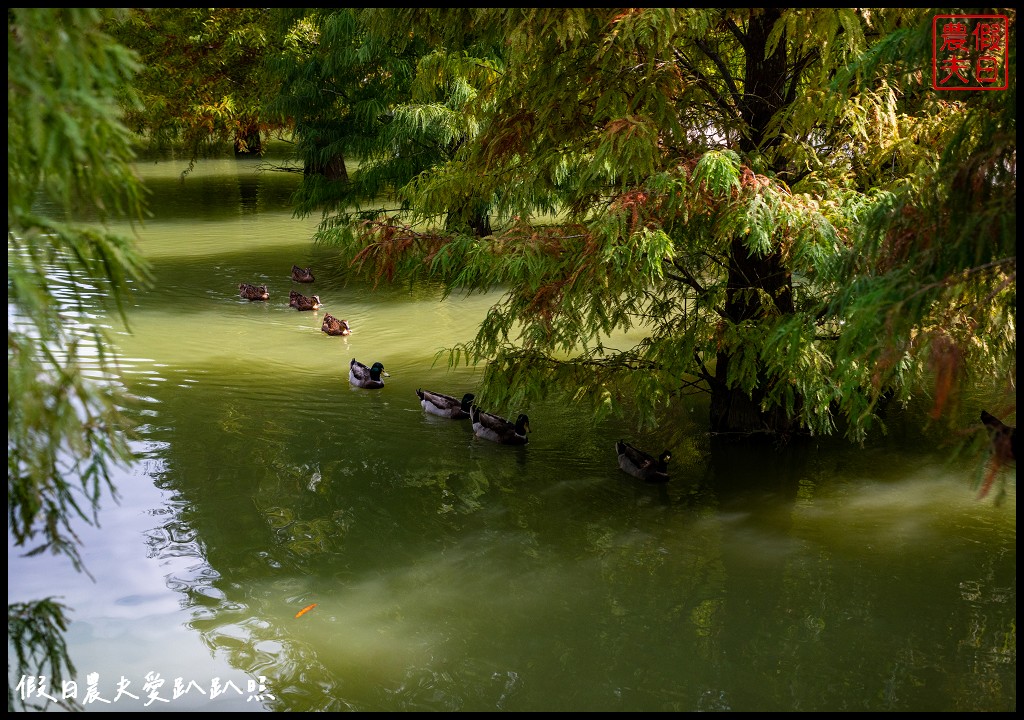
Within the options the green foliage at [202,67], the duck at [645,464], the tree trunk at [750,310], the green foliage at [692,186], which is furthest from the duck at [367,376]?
the green foliage at [202,67]

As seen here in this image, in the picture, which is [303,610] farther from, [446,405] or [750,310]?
[750,310]

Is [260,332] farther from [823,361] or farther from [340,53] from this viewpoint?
[823,361]

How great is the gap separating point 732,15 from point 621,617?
4963 millimetres

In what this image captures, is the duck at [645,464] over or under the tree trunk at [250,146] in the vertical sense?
under

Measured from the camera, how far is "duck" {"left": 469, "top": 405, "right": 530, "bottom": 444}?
31.7 ft

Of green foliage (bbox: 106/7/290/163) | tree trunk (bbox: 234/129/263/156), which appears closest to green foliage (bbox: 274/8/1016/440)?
green foliage (bbox: 106/7/290/163)

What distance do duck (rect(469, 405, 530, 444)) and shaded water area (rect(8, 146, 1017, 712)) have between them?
124 millimetres

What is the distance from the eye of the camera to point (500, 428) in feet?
31.7

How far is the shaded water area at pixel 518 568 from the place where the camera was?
5961 millimetres

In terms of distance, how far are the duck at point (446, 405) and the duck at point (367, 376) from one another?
3.02ft

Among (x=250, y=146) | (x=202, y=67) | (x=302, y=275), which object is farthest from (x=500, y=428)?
(x=250, y=146)

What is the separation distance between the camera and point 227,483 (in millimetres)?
8766

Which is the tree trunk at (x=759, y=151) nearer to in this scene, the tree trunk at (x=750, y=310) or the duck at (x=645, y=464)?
the tree trunk at (x=750, y=310)

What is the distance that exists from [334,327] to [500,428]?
4.81 meters
